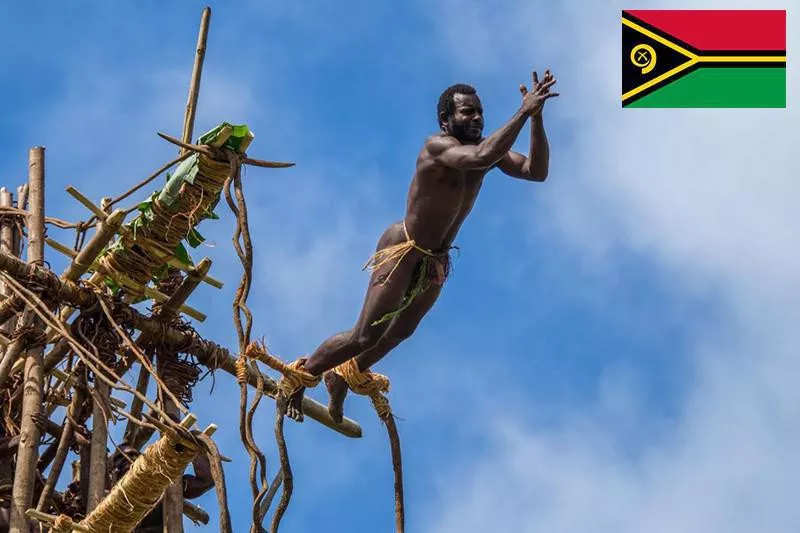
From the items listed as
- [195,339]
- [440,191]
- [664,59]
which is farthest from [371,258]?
[664,59]

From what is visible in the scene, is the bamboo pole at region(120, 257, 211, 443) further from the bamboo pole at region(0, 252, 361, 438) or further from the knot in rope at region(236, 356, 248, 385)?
the knot in rope at region(236, 356, 248, 385)

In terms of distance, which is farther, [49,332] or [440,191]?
[49,332]

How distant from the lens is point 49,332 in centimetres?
1470

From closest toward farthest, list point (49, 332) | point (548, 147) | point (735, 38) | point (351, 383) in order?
point (548, 147)
point (351, 383)
point (49, 332)
point (735, 38)

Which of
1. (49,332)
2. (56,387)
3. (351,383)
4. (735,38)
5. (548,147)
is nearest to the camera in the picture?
(548,147)

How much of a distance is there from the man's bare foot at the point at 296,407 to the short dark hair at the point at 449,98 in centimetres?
203

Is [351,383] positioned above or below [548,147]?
below

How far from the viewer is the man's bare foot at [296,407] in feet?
43.6

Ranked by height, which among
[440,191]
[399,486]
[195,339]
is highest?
[440,191]

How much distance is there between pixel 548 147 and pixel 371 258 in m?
1.46

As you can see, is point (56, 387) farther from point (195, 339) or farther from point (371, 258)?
point (371, 258)

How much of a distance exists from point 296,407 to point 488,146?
243 centimetres

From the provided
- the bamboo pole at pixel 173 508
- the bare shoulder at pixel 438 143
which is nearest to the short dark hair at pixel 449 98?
the bare shoulder at pixel 438 143

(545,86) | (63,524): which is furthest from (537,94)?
(63,524)
